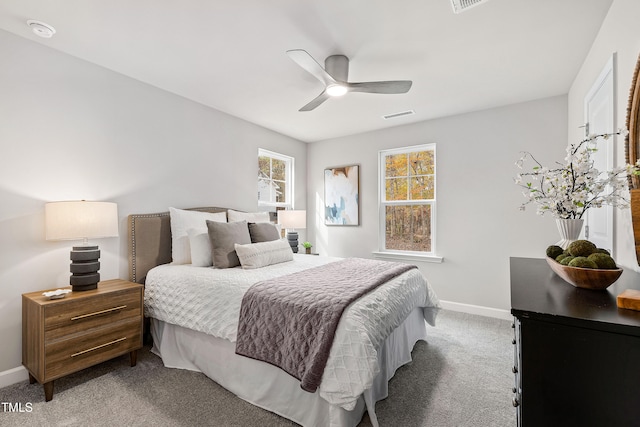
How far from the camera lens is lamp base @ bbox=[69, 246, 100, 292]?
7.16ft

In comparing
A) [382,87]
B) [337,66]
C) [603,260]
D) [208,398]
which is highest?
[337,66]

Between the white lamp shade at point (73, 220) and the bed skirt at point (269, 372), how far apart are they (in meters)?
0.99

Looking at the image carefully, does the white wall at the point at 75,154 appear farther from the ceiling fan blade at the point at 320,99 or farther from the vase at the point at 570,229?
the vase at the point at 570,229

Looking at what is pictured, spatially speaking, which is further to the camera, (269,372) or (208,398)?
(208,398)

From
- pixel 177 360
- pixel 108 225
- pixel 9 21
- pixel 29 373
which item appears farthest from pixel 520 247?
pixel 9 21

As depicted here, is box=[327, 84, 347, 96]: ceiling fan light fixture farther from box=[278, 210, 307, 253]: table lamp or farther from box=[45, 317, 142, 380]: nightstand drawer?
box=[45, 317, 142, 380]: nightstand drawer

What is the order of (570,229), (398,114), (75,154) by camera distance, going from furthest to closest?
(398,114) → (75,154) → (570,229)

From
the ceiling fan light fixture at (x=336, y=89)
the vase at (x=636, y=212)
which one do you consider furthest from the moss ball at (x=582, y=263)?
the ceiling fan light fixture at (x=336, y=89)

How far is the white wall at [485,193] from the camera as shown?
3303 millimetres

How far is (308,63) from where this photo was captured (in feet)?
6.79

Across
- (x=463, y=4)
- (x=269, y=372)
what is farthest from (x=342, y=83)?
(x=269, y=372)

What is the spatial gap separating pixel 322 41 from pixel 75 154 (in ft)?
7.42

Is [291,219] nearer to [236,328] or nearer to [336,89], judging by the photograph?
[336,89]

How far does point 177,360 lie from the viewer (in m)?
2.42
